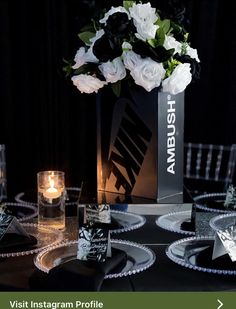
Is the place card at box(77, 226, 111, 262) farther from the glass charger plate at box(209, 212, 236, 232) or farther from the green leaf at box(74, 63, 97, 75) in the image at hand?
the green leaf at box(74, 63, 97, 75)

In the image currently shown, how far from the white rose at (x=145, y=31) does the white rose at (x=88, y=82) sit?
183mm

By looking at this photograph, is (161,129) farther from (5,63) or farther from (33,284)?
(5,63)

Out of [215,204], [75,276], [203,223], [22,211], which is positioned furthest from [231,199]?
[75,276]

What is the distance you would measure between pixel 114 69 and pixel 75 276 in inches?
25.4

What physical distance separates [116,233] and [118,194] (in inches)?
8.5

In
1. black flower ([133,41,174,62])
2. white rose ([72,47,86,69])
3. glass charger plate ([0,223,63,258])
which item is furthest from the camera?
white rose ([72,47,86,69])

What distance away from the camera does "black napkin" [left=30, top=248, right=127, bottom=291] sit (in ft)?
3.95

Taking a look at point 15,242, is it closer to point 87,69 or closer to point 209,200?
point 87,69

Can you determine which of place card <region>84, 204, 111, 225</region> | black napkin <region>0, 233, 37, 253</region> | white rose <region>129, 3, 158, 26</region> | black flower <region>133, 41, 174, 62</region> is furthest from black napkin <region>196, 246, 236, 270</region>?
white rose <region>129, 3, 158, 26</region>

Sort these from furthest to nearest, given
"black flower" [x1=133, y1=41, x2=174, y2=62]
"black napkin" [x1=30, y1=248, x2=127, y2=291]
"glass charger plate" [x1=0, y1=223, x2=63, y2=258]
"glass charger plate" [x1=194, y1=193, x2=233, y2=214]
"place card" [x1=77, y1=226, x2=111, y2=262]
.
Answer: "glass charger plate" [x1=194, y1=193, x2=233, y2=214]
"black flower" [x1=133, y1=41, x2=174, y2=62]
"glass charger plate" [x1=0, y1=223, x2=63, y2=258]
"place card" [x1=77, y1=226, x2=111, y2=262]
"black napkin" [x1=30, y1=248, x2=127, y2=291]

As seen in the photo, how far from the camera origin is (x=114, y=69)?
1.64 meters

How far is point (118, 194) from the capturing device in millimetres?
1809

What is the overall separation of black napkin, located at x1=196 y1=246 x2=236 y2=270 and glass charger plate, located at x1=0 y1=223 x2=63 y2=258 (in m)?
0.39

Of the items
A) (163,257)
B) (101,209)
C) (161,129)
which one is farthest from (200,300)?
(161,129)
